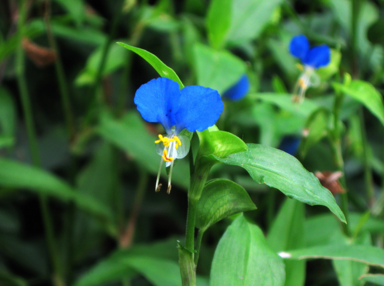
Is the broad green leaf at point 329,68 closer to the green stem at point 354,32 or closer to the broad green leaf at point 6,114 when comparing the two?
the green stem at point 354,32

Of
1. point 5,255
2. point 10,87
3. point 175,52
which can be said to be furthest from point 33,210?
point 175,52

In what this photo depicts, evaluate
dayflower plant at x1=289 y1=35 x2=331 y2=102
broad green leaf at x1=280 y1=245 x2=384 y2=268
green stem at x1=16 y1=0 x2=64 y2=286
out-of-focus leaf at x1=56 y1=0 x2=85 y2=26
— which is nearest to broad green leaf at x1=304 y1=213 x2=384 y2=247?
broad green leaf at x1=280 y1=245 x2=384 y2=268

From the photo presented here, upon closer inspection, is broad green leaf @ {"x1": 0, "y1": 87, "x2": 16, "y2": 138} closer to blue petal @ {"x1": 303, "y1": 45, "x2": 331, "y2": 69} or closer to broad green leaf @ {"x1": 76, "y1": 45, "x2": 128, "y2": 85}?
broad green leaf @ {"x1": 76, "y1": 45, "x2": 128, "y2": 85}

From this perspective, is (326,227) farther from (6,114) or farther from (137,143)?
(6,114)

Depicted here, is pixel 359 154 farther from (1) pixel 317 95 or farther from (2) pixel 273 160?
→ (2) pixel 273 160

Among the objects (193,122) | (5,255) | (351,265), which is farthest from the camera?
(5,255)

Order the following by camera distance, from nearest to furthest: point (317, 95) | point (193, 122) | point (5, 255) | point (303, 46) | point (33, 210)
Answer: point (193, 122) < point (303, 46) < point (317, 95) < point (5, 255) < point (33, 210)

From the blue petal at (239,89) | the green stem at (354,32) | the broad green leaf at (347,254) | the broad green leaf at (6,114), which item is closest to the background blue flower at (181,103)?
the broad green leaf at (347,254)
